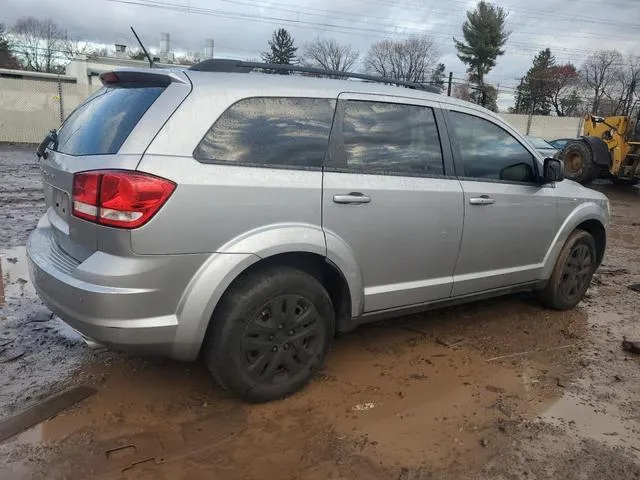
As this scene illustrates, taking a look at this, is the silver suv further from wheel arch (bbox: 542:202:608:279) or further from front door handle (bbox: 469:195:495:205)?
wheel arch (bbox: 542:202:608:279)

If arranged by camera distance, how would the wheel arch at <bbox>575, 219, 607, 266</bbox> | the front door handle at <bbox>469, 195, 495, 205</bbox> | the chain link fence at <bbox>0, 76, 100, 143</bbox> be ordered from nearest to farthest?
1. the front door handle at <bbox>469, 195, 495, 205</bbox>
2. the wheel arch at <bbox>575, 219, 607, 266</bbox>
3. the chain link fence at <bbox>0, 76, 100, 143</bbox>

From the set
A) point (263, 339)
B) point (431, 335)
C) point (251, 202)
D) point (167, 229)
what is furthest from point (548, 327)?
point (167, 229)

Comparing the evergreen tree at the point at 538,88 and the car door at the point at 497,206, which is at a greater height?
the evergreen tree at the point at 538,88

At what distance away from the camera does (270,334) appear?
3016 millimetres

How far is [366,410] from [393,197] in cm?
129

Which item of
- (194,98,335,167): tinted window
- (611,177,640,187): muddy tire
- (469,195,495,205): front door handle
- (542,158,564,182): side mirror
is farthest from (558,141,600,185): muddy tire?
(194,98,335,167): tinted window

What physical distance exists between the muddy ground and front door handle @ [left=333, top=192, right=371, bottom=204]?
1179 mm

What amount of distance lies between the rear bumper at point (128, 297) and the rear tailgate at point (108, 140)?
98 mm

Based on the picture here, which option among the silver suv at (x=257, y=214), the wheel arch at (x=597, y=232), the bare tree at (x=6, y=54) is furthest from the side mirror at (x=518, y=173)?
the bare tree at (x=6, y=54)

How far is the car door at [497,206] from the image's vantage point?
386cm

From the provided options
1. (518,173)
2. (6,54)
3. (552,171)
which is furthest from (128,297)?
(6,54)

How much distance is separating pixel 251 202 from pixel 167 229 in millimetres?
461

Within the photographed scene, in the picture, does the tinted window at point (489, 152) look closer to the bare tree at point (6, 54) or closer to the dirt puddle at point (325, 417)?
the dirt puddle at point (325, 417)

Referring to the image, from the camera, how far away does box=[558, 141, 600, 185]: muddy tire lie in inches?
581
